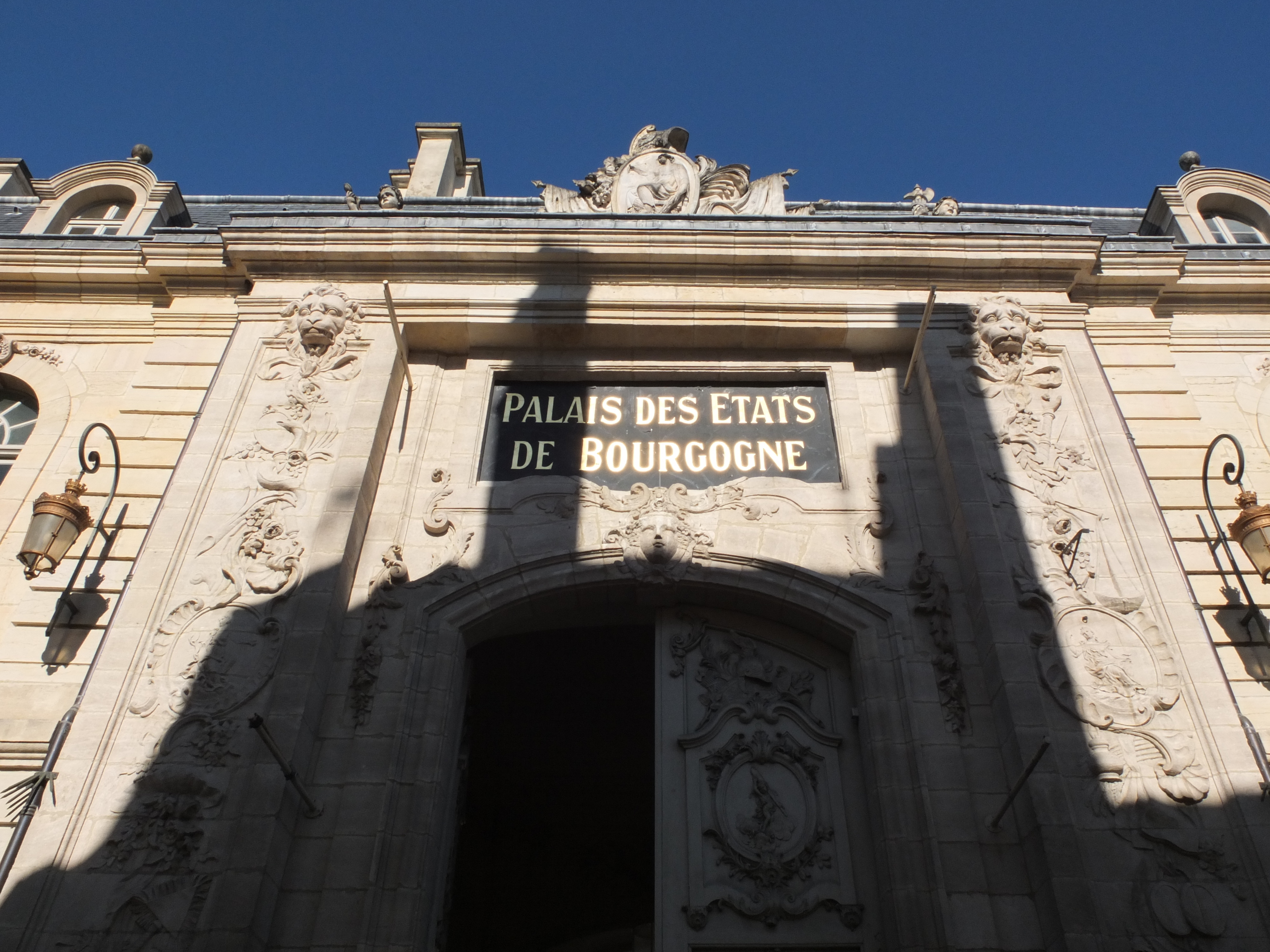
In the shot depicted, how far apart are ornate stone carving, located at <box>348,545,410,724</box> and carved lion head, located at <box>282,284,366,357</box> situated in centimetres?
268

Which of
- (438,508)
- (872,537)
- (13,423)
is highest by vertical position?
(13,423)

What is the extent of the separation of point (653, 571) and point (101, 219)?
10.6m

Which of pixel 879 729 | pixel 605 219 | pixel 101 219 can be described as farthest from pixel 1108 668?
pixel 101 219

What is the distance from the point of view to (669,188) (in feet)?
41.7

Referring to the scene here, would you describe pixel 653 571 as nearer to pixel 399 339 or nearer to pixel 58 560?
pixel 399 339

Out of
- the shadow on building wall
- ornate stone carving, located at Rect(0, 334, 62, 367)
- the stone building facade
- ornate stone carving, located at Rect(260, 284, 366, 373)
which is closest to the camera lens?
the shadow on building wall

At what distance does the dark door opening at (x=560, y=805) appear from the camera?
12.6 m

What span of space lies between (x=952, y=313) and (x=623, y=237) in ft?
12.3

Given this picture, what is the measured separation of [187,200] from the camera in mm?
16312

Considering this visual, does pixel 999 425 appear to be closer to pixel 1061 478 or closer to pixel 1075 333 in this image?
pixel 1061 478

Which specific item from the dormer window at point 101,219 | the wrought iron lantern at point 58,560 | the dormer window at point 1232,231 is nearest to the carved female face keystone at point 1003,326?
the dormer window at point 1232,231

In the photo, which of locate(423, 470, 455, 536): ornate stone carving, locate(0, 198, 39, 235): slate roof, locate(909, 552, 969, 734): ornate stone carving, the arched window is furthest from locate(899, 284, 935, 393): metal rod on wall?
locate(0, 198, 39, 235): slate roof

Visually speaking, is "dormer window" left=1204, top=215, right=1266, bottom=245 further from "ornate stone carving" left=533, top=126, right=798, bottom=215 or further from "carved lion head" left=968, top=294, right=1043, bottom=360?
"ornate stone carving" left=533, top=126, right=798, bottom=215

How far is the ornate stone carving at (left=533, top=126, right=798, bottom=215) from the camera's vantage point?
12.6 m
